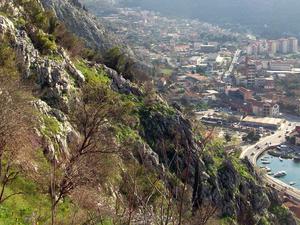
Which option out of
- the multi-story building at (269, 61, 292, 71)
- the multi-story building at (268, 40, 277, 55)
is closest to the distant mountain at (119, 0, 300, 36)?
the multi-story building at (268, 40, 277, 55)

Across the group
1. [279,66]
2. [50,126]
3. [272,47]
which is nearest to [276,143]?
[50,126]

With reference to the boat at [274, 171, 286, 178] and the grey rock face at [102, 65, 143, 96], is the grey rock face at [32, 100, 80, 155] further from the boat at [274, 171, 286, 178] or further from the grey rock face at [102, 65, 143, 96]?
the boat at [274, 171, 286, 178]

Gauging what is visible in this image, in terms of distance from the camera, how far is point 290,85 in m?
57.5

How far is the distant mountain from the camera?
114 metres

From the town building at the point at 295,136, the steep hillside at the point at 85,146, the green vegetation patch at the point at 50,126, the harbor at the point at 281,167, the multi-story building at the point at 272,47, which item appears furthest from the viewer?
the multi-story building at the point at 272,47

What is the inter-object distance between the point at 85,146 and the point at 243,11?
121548 millimetres

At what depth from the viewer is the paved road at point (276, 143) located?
2742 centimetres

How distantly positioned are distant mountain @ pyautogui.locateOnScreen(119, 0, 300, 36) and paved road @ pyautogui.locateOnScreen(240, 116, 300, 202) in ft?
214

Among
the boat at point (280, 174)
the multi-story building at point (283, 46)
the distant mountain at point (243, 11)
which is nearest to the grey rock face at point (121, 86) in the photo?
the boat at point (280, 174)

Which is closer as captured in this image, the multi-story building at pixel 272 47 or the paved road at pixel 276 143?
the paved road at pixel 276 143

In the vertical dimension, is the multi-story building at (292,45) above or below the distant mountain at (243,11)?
below

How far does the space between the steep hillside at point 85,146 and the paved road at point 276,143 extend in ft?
35.5

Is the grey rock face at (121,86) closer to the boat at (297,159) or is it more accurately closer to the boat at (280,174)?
the boat at (280,174)

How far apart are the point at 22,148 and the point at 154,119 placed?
770 cm
